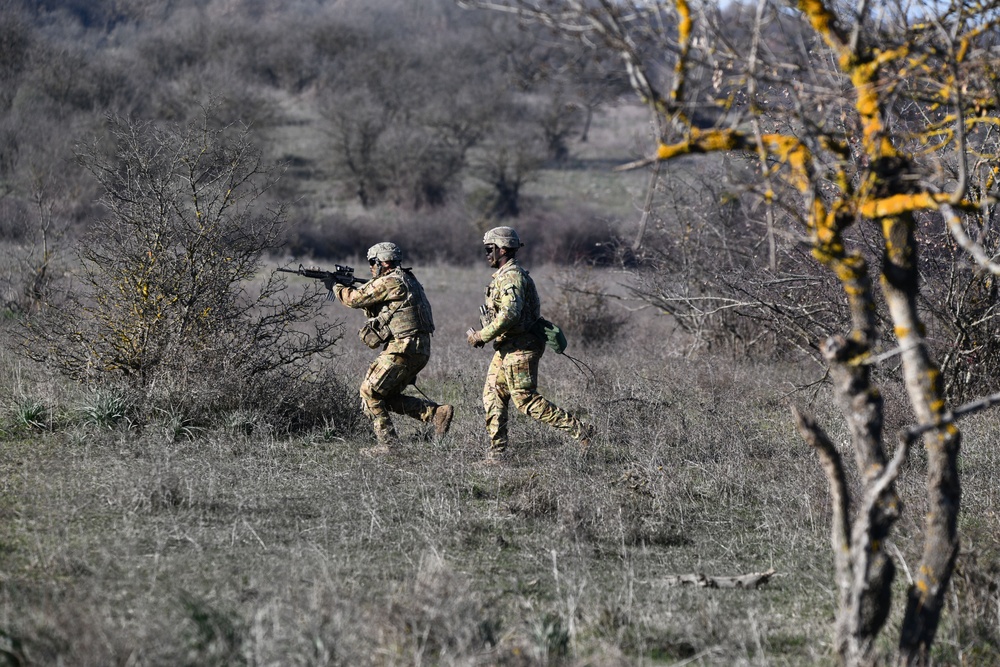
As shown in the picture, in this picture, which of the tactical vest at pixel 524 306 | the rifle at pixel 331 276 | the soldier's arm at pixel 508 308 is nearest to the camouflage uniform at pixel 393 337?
the rifle at pixel 331 276

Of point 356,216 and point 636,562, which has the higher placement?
point 636,562

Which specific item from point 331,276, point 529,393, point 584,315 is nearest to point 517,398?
point 529,393

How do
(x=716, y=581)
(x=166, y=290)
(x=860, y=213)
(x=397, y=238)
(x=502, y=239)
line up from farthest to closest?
(x=397, y=238) < (x=166, y=290) < (x=502, y=239) < (x=716, y=581) < (x=860, y=213)

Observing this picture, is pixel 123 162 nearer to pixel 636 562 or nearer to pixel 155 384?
pixel 155 384

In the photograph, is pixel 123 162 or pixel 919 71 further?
pixel 123 162

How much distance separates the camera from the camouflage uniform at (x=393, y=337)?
859 cm

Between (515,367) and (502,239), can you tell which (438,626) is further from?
(502,239)

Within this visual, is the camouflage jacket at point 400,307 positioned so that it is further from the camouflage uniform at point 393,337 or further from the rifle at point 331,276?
the rifle at point 331,276

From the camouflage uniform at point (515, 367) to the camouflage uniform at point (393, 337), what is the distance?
1.87ft

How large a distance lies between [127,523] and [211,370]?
280cm

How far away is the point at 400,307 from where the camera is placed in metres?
8.61

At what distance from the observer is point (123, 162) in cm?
932

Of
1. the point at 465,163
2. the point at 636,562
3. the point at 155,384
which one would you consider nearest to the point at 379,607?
the point at 636,562

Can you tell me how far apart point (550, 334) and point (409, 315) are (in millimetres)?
1179
